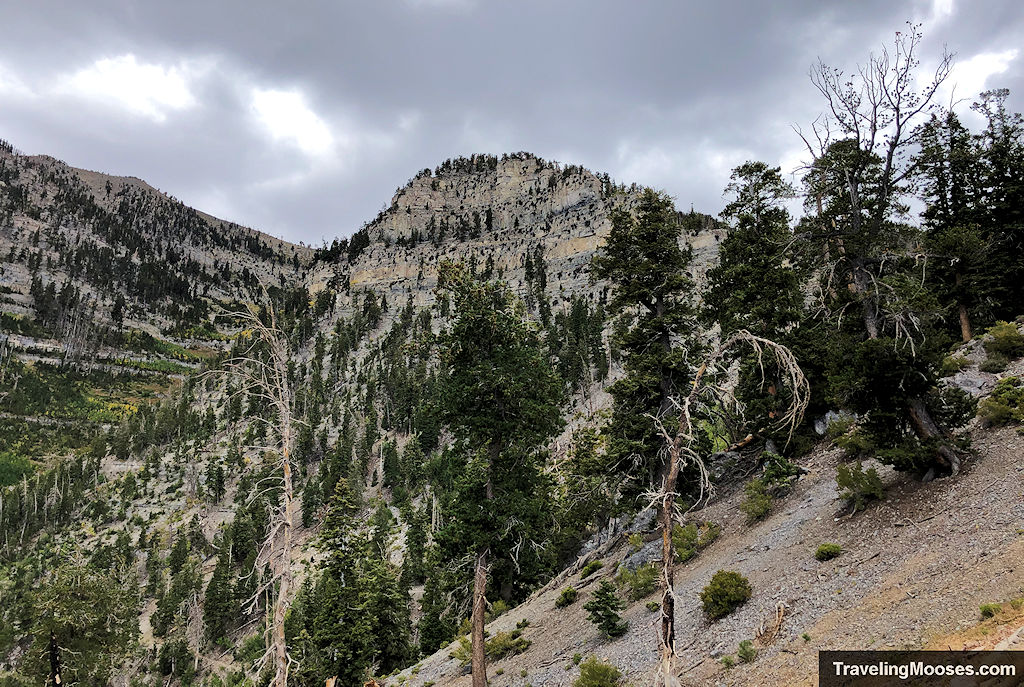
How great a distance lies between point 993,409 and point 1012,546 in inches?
274

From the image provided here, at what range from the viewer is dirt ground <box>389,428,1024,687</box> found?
8500 mm

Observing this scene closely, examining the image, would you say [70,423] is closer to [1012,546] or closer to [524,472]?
[524,472]

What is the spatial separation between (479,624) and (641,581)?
6.03m

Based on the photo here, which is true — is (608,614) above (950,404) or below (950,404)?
below

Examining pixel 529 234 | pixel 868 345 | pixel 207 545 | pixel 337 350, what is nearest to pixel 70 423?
pixel 337 350

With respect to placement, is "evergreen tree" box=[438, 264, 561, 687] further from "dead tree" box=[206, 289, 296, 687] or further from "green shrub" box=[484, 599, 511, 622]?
"dead tree" box=[206, 289, 296, 687]

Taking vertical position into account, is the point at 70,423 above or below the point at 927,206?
below

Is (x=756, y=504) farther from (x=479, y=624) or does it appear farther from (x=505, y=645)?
(x=479, y=624)

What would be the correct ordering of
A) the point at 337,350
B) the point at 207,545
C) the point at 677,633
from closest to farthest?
1. the point at 677,633
2. the point at 207,545
3. the point at 337,350

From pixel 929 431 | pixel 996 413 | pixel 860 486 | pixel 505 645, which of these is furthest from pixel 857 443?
pixel 505 645

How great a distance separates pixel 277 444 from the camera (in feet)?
24.0

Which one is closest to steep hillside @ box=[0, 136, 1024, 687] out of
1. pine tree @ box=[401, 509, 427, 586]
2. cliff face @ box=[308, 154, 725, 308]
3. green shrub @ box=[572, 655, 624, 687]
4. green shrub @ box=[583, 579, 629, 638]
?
pine tree @ box=[401, 509, 427, 586]

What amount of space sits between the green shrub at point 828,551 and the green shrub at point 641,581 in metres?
5.48

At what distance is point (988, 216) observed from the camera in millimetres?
26672
